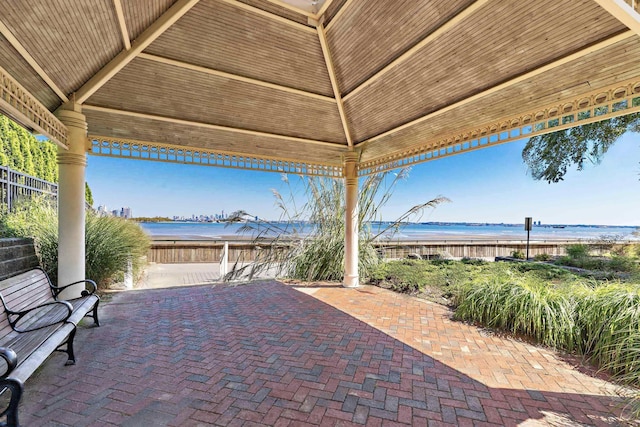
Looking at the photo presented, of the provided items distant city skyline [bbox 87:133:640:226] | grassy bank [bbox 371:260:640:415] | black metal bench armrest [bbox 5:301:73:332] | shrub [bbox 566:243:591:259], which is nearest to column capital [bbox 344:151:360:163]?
grassy bank [bbox 371:260:640:415]

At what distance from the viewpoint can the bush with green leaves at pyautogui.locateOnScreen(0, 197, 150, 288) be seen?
4516 mm

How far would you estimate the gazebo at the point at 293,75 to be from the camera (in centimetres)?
262

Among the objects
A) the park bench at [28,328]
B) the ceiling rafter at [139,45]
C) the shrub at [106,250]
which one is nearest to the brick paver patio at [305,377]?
the park bench at [28,328]

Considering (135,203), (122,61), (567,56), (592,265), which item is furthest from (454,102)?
(135,203)

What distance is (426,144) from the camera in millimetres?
4531

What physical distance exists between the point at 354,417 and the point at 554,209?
4477cm

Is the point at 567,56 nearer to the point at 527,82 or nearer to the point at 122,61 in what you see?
the point at 527,82

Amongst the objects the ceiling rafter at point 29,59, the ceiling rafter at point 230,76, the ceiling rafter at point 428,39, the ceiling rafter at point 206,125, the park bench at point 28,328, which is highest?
the ceiling rafter at point 428,39

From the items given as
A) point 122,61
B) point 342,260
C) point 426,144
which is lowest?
point 342,260

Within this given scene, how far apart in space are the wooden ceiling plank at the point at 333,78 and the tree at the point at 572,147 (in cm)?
684

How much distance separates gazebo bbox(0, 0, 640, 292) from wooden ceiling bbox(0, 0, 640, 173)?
2cm

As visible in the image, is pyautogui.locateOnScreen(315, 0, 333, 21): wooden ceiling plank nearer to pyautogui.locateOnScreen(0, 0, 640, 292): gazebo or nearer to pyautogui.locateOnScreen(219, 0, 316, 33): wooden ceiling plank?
pyautogui.locateOnScreen(0, 0, 640, 292): gazebo

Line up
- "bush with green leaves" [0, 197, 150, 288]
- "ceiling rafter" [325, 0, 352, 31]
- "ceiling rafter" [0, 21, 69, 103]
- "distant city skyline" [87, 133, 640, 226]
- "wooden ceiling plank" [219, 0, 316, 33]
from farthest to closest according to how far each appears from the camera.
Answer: "distant city skyline" [87, 133, 640, 226] → "bush with green leaves" [0, 197, 150, 288] → "ceiling rafter" [325, 0, 352, 31] → "wooden ceiling plank" [219, 0, 316, 33] → "ceiling rafter" [0, 21, 69, 103]

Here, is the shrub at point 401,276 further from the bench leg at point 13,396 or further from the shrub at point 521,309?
the bench leg at point 13,396
